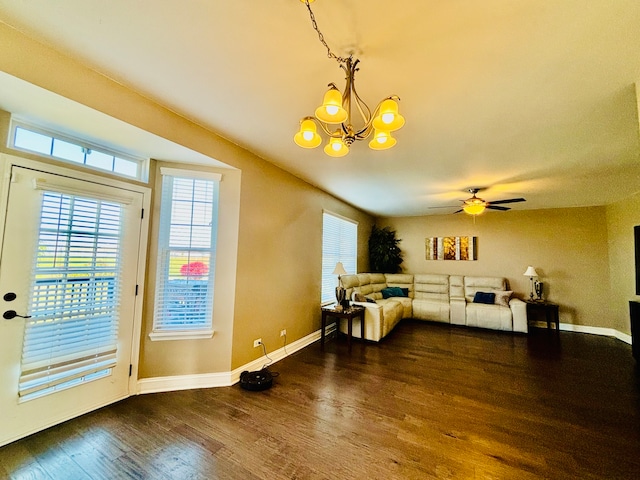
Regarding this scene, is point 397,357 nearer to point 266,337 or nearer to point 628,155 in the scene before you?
point 266,337

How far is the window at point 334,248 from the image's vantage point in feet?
16.2

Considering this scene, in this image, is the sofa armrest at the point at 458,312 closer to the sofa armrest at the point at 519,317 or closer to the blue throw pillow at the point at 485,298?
the blue throw pillow at the point at 485,298

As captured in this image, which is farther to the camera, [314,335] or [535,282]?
[535,282]

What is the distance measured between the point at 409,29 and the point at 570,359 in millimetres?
4939

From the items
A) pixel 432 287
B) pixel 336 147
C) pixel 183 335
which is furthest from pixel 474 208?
pixel 183 335

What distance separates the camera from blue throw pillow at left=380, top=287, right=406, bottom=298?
6.34 metres

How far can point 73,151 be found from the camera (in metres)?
2.29

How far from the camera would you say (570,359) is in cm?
379

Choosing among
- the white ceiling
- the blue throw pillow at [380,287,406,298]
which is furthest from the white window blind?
the blue throw pillow at [380,287,406,298]

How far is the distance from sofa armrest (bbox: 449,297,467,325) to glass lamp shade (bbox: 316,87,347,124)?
5554mm

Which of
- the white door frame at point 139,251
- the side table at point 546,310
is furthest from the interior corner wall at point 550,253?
the white door frame at point 139,251

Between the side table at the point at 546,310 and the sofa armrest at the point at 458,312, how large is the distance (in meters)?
1.19

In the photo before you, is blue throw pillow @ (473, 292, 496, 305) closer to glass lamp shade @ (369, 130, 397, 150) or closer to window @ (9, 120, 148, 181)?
glass lamp shade @ (369, 130, 397, 150)

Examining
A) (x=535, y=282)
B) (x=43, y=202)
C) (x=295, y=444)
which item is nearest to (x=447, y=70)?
(x=295, y=444)
